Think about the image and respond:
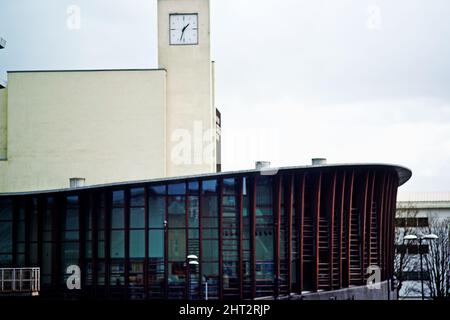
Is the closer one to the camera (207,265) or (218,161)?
(207,265)

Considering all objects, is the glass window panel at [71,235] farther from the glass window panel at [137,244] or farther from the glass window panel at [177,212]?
the glass window panel at [177,212]

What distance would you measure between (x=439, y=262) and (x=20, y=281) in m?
35.7

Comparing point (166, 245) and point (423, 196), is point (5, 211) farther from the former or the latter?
point (423, 196)

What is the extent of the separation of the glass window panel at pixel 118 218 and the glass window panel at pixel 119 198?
0.26 metres

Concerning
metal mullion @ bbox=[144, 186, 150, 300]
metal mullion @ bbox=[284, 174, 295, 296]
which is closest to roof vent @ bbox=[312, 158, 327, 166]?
metal mullion @ bbox=[284, 174, 295, 296]

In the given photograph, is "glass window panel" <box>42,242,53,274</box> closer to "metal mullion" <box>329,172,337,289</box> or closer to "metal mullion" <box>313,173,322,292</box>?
"metal mullion" <box>313,173,322,292</box>

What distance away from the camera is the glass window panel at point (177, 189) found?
1685 inches

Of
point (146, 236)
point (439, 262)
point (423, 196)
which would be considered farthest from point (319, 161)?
point (423, 196)

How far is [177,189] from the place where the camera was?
42.8 metres

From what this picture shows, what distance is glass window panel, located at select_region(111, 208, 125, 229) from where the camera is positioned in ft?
142
